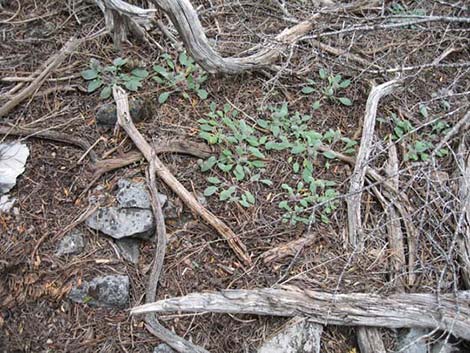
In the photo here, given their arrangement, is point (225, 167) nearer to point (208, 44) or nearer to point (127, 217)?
point (127, 217)

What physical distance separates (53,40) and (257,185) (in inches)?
62.6

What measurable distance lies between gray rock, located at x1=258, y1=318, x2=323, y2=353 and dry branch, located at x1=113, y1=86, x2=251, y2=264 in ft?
1.21

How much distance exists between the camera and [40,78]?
2924 mm

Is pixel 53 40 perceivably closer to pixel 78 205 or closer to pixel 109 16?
pixel 109 16

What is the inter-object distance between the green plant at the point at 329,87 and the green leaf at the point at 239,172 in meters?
0.69

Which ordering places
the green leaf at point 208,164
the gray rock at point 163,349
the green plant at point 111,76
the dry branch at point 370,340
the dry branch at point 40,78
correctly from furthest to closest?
the green plant at point 111,76 < the dry branch at point 40,78 < the green leaf at point 208,164 < the dry branch at point 370,340 < the gray rock at point 163,349

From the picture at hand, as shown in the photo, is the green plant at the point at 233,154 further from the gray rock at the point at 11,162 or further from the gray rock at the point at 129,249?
the gray rock at the point at 11,162

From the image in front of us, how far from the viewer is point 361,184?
108 inches

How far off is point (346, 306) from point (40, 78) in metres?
2.09

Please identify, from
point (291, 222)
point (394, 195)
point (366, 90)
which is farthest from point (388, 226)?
point (366, 90)

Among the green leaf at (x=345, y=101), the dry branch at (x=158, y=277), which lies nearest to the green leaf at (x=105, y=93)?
the dry branch at (x=158, y=277)

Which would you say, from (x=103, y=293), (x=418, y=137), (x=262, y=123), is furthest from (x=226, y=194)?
(x=418, y=137)

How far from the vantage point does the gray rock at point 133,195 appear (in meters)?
2.54

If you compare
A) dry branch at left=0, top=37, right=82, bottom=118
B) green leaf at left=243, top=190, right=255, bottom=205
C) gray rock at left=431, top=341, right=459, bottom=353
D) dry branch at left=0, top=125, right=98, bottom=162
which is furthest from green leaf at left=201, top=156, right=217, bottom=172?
gray rock at left=431, top=341, right=459, bottom=353
